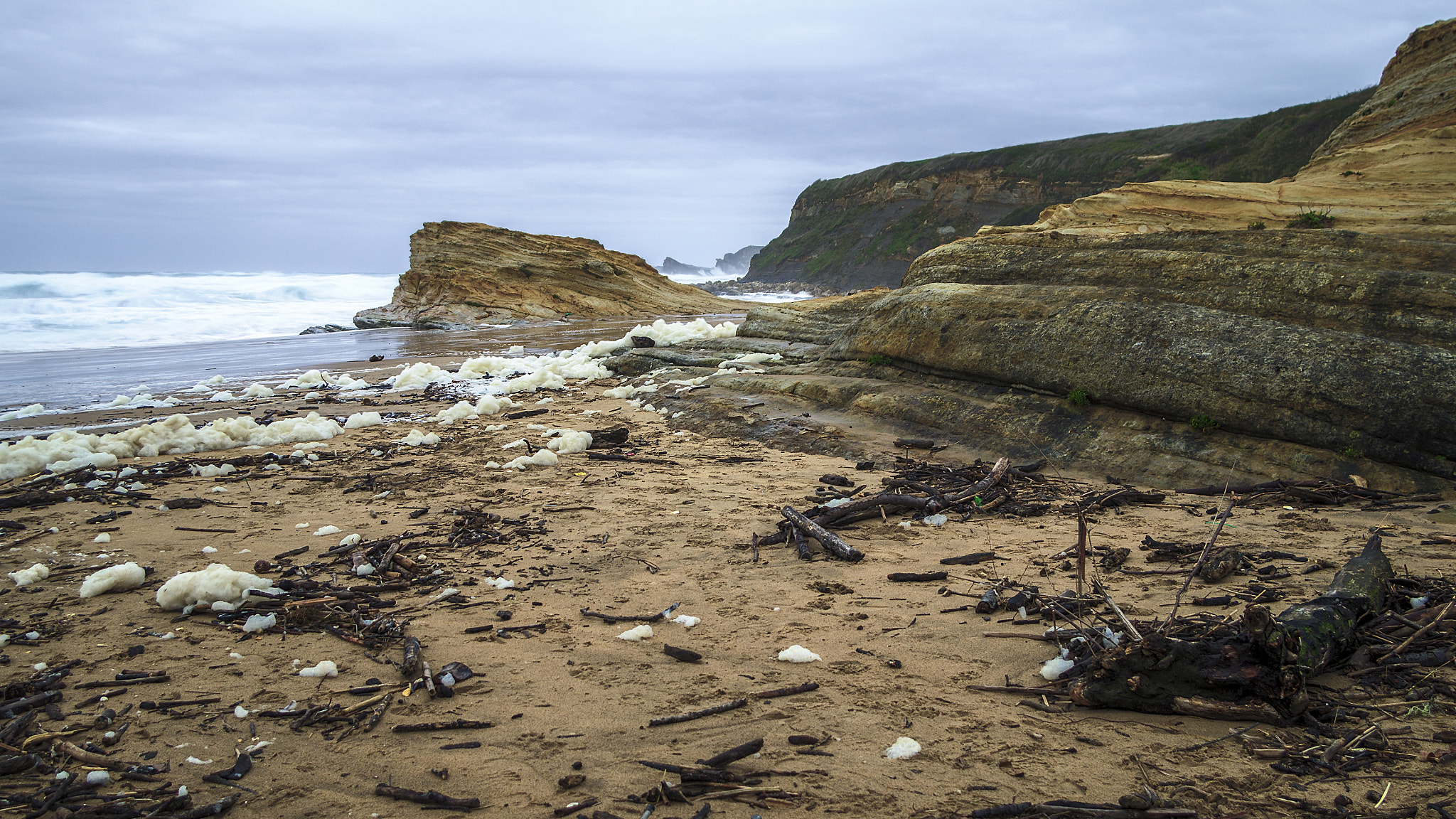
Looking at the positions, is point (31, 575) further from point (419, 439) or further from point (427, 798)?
point (419, 439)

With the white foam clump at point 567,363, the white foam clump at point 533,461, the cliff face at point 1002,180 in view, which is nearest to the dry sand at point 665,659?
the white foam clump at point 533,461

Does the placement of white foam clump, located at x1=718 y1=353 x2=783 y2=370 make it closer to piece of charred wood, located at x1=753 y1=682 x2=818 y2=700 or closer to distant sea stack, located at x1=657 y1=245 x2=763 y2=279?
piece of charred wood, located at x1=753 y1=682 x2=818 y2=700

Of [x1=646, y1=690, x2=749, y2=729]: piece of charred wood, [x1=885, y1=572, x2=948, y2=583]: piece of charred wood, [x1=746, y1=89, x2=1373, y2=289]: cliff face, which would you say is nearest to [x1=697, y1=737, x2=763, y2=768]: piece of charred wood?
[x1=646, y1=690, x2=749, y2=729]: piece of charred wood

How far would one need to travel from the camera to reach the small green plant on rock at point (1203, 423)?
666 cm

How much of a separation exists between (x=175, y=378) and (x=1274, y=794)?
2015 centimetres

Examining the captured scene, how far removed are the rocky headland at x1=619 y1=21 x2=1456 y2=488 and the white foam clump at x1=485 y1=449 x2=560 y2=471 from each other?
2.35m

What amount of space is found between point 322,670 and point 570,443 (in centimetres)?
488

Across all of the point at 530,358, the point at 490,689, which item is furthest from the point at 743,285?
the point at 490,689

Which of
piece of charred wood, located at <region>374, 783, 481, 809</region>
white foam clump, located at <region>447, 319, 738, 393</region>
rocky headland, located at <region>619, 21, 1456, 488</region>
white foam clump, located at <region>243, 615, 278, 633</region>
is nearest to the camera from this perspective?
piece of charred wood, located at <region>374, 783, 481, 809</region>

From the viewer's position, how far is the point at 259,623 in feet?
13.0

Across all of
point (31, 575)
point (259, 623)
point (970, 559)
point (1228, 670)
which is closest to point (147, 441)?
point (31, 575)

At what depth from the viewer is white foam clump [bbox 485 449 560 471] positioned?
7.61 m

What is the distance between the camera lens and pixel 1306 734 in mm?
2572

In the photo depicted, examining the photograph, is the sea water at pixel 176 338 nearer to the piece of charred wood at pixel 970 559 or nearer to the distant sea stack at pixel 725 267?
the piece of charred wood at pixel 970 559
